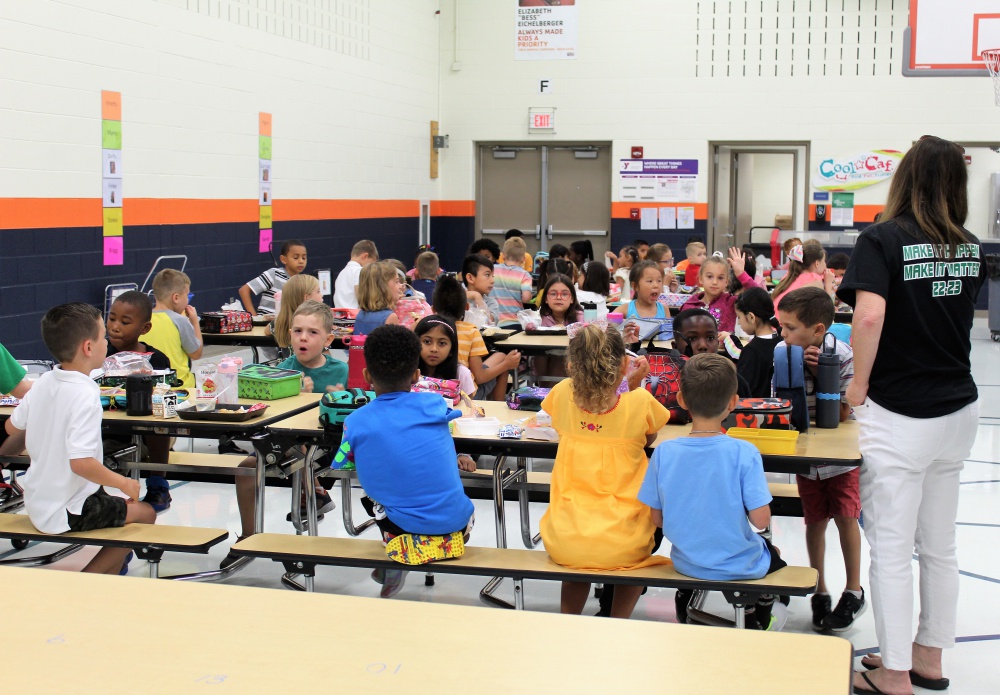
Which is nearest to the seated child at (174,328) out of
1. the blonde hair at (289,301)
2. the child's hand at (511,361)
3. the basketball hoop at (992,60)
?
the blonde hair at (289,301)

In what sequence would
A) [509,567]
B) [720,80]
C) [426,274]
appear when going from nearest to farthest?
[509,567] → [426,274] → [720,80]

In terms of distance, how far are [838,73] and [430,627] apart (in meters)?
13.2

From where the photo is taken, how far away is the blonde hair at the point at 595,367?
3330mm

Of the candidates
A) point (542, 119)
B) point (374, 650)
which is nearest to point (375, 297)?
point (374, 650)

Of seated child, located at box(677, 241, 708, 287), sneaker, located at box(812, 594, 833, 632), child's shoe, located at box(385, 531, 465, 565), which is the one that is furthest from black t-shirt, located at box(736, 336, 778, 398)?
seated child, located at box(677, 241, 708, 287)

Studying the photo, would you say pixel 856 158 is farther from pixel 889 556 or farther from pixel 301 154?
pixel 889 556

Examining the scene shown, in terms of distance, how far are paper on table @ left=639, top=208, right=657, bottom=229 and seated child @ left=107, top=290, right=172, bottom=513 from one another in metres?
9.78

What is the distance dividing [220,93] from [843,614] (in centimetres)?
770

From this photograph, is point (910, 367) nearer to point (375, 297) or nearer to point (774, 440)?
point (774, 440)

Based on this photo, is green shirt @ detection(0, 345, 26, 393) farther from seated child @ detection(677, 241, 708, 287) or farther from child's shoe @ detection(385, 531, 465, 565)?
seated child @ detection(677, 241, 708, 287)

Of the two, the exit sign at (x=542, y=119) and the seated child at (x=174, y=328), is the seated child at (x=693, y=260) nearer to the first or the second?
the exit sign at (x=542, y=119)

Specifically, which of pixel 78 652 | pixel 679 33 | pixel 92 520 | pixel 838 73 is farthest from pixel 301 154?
pixel 78 652

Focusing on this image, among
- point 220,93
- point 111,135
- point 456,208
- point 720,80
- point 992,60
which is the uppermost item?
point 720,80

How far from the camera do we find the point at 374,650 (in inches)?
69.4
